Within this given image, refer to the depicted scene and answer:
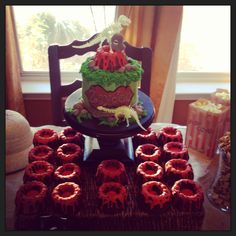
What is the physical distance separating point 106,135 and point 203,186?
16.1 inches

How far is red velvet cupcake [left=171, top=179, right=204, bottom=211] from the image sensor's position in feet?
3.74

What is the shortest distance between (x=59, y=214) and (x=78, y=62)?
5.01 feet

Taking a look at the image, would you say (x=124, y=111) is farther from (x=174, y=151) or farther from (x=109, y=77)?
(x=174, y=151)

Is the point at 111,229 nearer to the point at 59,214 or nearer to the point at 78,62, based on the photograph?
the point at 59,214

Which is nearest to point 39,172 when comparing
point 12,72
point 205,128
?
point 205,128

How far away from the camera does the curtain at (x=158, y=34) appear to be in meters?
2.06

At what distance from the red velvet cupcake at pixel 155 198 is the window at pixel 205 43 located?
1.50m

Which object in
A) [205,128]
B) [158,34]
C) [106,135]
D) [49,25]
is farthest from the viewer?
[49,25]

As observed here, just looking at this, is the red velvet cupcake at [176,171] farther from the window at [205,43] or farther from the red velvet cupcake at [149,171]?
the window at [205,43]

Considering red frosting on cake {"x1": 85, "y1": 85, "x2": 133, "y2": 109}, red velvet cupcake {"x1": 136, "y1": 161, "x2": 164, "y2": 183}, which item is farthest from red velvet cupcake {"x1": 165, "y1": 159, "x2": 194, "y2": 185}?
red frosting on cake {"x1": 85, "y1": 85, "x2": 133, "y2": 109}

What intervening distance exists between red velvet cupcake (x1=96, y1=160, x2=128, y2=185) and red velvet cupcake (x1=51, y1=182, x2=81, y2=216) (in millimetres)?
105

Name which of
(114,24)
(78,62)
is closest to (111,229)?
(114,24)

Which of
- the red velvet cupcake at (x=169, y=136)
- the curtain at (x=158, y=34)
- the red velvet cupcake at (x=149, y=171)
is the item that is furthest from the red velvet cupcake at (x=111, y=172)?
the curtain at (x=158, y=34)

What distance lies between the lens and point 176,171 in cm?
125
